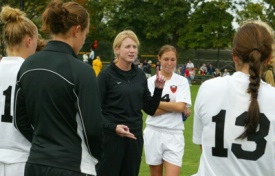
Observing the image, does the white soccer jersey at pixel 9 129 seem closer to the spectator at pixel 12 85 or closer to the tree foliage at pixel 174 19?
the spectator at pixel 12 85

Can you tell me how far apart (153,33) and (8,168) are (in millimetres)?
55056

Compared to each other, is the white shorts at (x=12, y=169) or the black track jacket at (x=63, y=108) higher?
the black track jacket at (x=63, y=108)

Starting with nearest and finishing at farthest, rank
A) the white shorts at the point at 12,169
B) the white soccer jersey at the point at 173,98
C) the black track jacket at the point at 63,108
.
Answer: the black track jacket at the point at 63,108
the white shorts at the point at 12,169
the white soccer jersey at the point at 173,98

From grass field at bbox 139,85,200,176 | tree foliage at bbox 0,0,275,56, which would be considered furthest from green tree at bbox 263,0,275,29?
grass field at bbox 139,85,200,176

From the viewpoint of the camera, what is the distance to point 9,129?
438 cm

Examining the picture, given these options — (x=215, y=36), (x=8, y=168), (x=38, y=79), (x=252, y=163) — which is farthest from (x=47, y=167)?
(x=215, y=36)

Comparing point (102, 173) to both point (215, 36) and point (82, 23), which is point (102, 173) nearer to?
point (82, 23)

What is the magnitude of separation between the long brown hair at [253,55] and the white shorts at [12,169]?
182 centimetres

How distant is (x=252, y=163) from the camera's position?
343cm

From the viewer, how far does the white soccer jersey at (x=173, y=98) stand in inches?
273

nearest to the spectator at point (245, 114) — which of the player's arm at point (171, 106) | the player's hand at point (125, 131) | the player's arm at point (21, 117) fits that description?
the player's arm at point (21, 117)

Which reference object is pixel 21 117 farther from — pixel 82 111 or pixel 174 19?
pixel 174 19

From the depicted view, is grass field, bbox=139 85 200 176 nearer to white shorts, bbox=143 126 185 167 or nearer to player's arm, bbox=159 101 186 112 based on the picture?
white shorts, bbox=143 126 185 167

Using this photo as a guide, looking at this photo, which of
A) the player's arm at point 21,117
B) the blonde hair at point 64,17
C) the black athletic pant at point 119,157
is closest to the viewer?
the blonde hair at point 64,17
